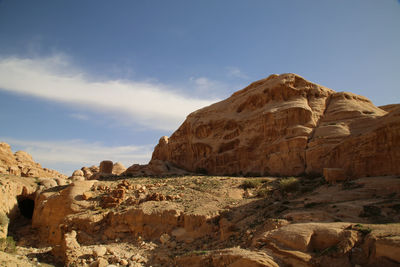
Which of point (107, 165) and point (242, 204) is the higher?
point (107, 165)

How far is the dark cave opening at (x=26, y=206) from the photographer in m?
26.0

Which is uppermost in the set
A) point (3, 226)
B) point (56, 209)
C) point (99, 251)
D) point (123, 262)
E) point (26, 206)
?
point (56, 209)

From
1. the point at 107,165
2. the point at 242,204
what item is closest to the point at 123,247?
the point at 242,204

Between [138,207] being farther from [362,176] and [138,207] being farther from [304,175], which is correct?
[362,176]

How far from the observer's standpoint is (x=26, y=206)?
88.6ft

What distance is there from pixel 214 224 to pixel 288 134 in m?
12.3

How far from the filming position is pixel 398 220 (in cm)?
1220

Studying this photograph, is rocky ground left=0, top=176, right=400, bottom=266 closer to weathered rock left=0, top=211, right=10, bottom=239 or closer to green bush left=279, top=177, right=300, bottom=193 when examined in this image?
green bush left=279, top=177, right=300, bottom=193

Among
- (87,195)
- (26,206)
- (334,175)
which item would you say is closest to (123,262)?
→ (87,195)

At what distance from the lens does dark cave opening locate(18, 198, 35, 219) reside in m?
26.0

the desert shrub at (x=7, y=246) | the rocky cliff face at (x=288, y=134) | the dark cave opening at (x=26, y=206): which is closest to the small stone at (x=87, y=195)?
the desert shrub at (x=7, y=246)

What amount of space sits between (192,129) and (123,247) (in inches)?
745

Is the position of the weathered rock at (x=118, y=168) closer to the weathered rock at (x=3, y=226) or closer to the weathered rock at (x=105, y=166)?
the weathered rock at (x=105, y=166)

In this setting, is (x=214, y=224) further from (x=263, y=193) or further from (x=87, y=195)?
(x=87, y=195)
